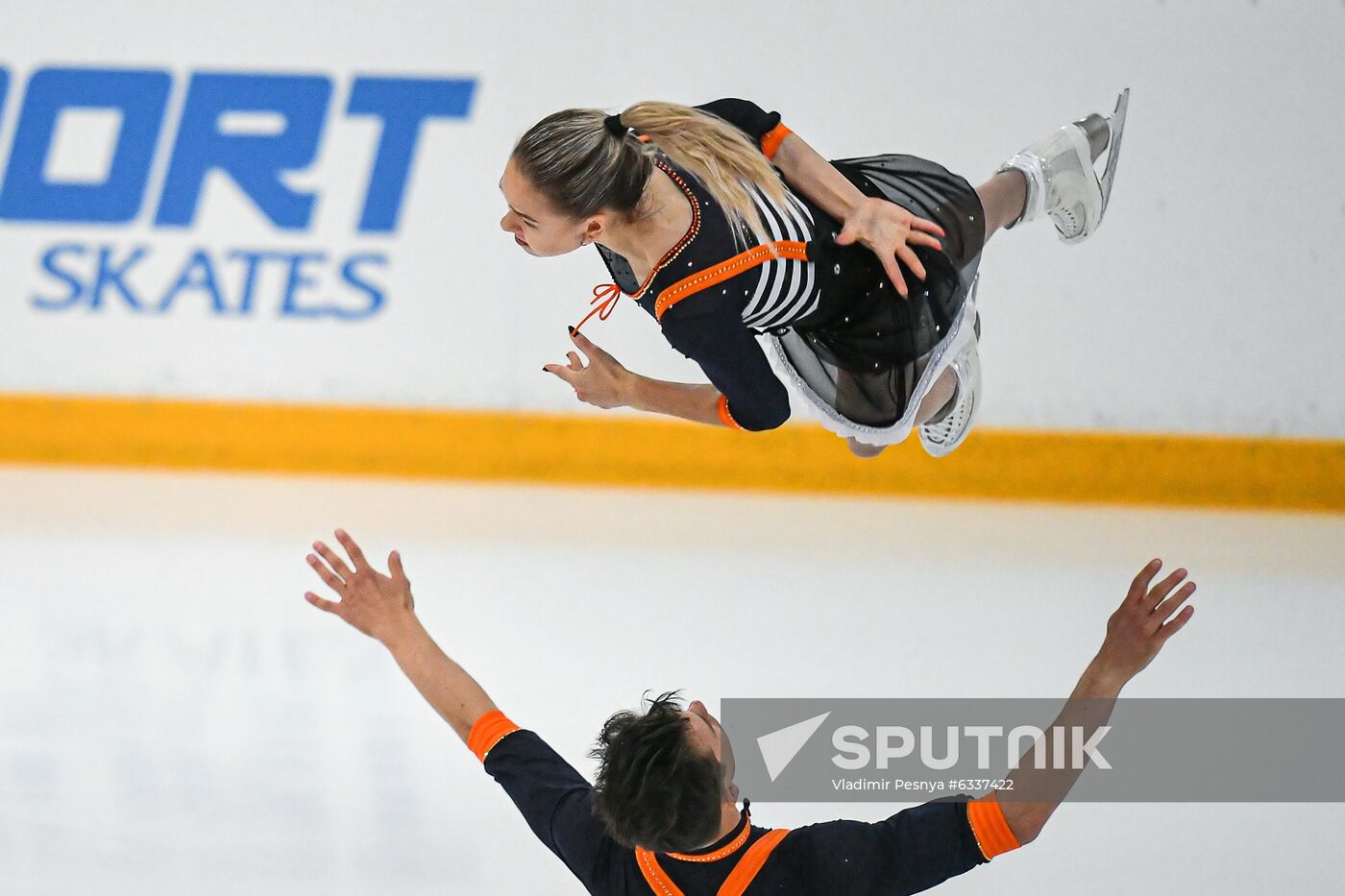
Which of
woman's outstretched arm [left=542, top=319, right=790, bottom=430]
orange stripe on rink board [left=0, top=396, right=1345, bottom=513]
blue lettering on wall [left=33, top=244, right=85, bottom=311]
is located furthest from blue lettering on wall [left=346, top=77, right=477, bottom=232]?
woman's outstretched arm [left=542, top=319, right=790, bottom=430]

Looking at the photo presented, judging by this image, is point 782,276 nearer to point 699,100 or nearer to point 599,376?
point 599,376

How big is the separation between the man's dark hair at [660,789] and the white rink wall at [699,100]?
3.32 metres

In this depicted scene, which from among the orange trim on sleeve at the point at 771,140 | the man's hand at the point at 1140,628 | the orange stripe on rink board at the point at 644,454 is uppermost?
the orange stripe on rink board at the point at 644,454

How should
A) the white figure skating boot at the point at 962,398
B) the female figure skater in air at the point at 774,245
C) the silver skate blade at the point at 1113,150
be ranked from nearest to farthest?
1. the female figure skater in air at the point at 774,245
2. the white figure skating boot at the point at 962,398
3. the silver skate blade at the point at 1113,150

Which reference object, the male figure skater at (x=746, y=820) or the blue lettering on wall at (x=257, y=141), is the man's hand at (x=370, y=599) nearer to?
the male figure skater at (x=746, y=820)

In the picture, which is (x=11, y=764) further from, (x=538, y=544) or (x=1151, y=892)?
(x=1151, y=892)

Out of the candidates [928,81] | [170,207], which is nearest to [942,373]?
[928,81]

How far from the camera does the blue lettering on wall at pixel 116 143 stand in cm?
517

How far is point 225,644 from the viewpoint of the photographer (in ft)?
12.5

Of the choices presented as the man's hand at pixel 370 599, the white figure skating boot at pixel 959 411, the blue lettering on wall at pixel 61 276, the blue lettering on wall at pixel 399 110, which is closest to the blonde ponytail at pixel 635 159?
the man's hand at pixel 370 599

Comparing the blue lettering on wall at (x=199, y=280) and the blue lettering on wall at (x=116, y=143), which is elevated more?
the blue lettering on wall at (x=116, y=143)

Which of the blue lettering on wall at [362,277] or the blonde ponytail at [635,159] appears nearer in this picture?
the blonde ponytail at [635,159]

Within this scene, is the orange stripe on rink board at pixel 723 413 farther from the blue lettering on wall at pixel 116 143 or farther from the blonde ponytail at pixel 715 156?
the blue lettering on wall at pixel 116 143

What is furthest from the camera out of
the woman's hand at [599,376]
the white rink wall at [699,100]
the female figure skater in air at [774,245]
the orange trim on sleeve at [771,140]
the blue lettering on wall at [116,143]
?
the blue lettering on wall at [116,143]
